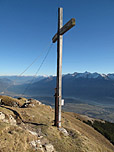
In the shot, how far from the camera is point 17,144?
7938mm

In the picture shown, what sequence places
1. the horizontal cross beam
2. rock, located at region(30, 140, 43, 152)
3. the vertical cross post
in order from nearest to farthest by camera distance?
rock, located at region(30, 140, 43, 152)
the horizontal cross beam
the vertical cross post

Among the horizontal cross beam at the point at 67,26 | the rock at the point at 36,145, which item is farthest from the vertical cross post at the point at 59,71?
the rock at the point at 36,145

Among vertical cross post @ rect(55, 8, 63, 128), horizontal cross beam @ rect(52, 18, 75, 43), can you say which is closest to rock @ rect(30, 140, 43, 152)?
vertical cross post @ rect(55, 8, 63, 128)

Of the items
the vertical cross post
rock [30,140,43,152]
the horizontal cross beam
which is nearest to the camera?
rock [30,140,43,152]

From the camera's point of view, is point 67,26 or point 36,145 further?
point 67,26

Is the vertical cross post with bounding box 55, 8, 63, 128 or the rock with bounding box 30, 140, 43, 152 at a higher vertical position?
the vertical cross post with bounding box 55, 8, 63, 128

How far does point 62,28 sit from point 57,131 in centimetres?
1112

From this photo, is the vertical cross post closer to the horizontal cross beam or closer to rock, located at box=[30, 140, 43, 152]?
the horizontal cross beam

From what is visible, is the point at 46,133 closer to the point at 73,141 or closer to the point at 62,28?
the point at 73,141

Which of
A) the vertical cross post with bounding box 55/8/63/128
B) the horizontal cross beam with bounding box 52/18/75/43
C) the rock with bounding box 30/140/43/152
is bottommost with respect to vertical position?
the rock with bounding box 30/140/43/152

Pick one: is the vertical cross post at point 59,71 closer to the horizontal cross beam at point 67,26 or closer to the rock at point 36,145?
the horizontal cross beam at point 67,26

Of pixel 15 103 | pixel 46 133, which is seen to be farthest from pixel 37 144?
pixel 15 103

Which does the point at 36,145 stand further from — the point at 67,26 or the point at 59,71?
the point at 67,26

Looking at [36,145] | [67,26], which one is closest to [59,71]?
[67,26]
